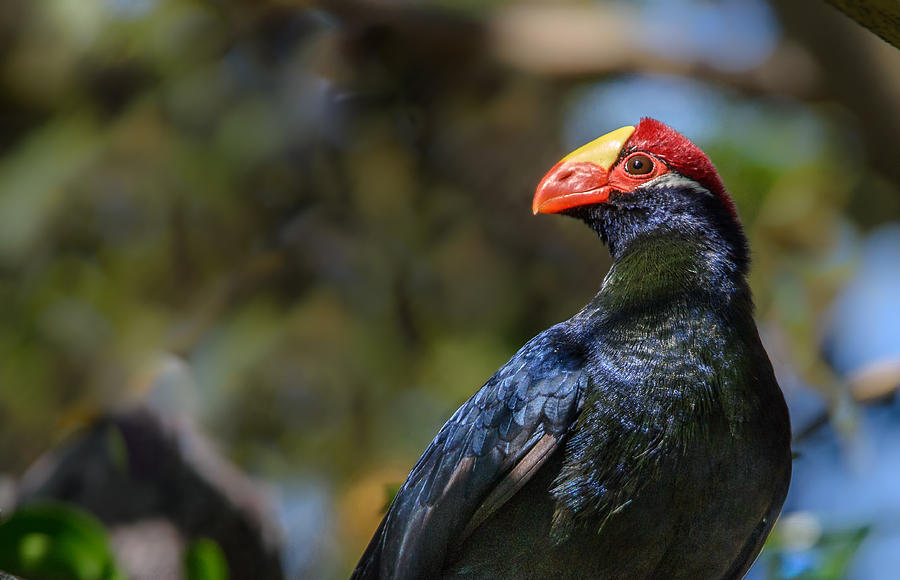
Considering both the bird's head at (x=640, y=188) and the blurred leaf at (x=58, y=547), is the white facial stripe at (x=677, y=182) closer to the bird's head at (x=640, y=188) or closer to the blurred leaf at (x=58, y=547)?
the bird's head at (x=640, y=188)

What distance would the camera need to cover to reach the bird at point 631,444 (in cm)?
249

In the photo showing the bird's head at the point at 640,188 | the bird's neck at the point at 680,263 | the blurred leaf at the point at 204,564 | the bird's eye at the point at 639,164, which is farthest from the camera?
the blurred leaf at the point at 204,564

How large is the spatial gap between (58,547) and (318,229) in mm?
4888

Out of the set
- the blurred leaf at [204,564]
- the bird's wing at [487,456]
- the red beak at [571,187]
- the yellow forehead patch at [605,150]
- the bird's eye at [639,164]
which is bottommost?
the blurred leaf at [204,564]

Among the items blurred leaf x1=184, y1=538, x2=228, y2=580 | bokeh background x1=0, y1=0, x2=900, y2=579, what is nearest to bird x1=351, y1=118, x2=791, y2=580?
blurred leaf x1=184, y1=538, x2=228, y2=580

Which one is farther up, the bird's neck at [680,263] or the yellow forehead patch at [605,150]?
the yellow forehead patch at [605,150]

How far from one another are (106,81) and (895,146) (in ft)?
19.5

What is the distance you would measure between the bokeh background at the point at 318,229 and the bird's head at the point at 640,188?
295 cm

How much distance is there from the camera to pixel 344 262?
780cm

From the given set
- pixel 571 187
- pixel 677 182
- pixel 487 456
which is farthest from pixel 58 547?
pixel 677 182

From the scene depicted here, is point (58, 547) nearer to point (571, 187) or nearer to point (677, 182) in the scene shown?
point (571, 187)

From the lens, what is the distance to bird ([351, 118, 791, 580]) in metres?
2.49

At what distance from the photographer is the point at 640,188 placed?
2984 mm

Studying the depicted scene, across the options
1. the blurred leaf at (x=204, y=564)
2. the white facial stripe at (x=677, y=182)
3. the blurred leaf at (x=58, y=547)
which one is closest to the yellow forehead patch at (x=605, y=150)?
the white facial stripe at (x=677, y=182)
